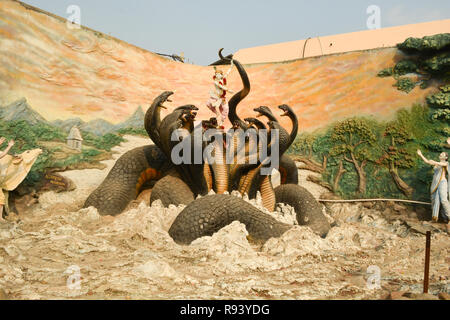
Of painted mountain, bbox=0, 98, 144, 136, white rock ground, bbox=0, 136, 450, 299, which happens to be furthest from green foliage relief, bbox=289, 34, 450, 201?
painted mountain, bbox=0, 98, 144, 136

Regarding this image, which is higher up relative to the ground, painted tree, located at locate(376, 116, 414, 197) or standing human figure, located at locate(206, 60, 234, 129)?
standing human figure, located at locate(206, 60, 234, 129)

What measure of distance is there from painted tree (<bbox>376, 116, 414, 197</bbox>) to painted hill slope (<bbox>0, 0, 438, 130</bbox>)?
0.58 meters

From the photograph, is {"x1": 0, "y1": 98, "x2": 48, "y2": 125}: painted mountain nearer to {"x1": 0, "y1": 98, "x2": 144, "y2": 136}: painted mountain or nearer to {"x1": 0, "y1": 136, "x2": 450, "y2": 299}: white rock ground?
{"x1": 0, "y1": 98, "x2": 144, "y2": 136}: painted mountain

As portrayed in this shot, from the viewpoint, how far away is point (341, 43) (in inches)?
652

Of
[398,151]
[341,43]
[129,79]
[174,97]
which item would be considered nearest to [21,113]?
[129,79]

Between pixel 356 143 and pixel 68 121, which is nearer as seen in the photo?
pixel 68 121

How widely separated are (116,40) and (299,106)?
21.0 feet

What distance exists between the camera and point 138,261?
4.70 meters

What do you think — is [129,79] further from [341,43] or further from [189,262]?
[189,262]

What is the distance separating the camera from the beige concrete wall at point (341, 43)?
14820 millimetres

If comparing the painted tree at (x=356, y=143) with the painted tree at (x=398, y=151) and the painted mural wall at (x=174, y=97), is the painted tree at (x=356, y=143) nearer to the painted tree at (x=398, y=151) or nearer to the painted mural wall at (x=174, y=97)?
the painted mural wall at (x=174, y=97)

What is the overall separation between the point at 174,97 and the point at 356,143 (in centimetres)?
624

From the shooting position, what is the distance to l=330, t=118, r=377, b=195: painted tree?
1204 centimetres

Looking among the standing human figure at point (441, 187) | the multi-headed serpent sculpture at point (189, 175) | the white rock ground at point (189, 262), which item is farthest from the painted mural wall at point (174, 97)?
the white rock ground at point (189, 262)
